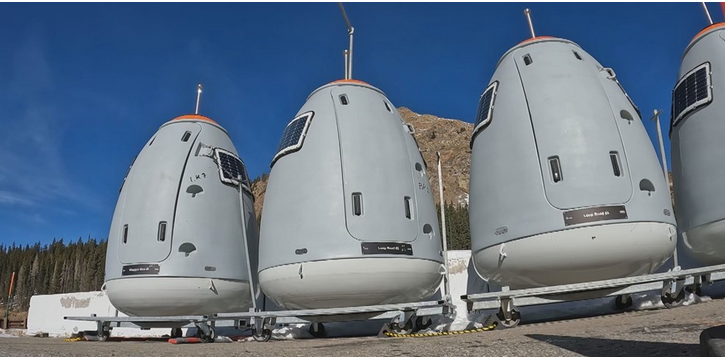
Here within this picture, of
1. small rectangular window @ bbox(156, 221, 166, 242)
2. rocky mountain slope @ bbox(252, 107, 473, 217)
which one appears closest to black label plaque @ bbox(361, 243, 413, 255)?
small rectangular window @ bbox(156, 221, 166, 242)

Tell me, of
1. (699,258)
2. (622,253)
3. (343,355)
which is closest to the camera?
(343,355)

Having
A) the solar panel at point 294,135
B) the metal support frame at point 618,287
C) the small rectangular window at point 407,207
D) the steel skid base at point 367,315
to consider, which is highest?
the solar panel at point 294,135

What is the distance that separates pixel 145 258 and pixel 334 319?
5634mm

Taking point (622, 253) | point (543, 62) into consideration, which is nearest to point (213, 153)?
point (543, 62)

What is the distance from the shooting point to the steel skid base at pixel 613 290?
927 cm

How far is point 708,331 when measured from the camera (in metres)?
2.63

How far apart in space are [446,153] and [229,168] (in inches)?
4172

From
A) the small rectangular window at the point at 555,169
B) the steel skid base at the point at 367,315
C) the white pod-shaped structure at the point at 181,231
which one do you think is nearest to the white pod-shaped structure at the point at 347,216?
the steel skid base at the point at 367,315

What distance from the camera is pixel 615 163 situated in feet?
33.0

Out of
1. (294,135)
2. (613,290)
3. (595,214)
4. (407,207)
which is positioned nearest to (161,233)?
(294,135)

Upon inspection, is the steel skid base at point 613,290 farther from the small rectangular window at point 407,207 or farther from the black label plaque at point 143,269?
the black label plaque at point 143,269

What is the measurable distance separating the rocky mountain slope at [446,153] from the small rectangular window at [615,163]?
77.9 metres

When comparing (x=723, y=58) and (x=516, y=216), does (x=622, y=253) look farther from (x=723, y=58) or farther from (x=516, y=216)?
(x=723, y=58)

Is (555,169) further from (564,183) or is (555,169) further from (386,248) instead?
(386,248)
